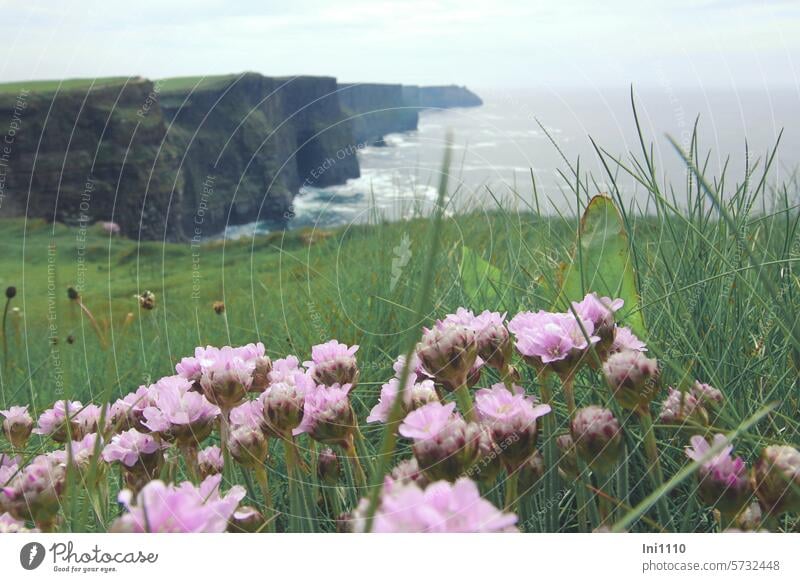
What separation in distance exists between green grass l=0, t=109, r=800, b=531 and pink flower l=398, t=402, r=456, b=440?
115 millimetres

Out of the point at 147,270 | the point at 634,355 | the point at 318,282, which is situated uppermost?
the point at 634,355

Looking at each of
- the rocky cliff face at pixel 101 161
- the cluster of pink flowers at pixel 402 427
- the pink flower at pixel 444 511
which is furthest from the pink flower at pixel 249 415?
the rocky cliff face at pixel 101 161

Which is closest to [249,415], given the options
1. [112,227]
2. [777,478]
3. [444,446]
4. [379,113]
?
[444,446]

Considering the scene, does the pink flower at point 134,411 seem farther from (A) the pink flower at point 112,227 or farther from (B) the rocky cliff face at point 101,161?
(B) the rocky cliff face at point 101,161

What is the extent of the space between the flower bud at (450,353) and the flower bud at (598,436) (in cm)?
11

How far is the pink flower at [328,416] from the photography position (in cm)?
66

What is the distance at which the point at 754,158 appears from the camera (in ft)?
3.76

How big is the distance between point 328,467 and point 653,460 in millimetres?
324

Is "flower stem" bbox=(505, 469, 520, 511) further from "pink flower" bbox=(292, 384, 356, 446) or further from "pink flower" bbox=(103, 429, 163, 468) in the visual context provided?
"pink flower" bbox=(103, 429, 163, 468)

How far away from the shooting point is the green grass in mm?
770

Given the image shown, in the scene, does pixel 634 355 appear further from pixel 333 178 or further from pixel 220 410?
pixel 333 178

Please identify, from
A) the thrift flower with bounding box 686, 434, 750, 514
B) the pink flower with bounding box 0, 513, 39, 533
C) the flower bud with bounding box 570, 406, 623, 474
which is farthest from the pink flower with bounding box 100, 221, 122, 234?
the thrift flower with bounding box 686, 434, 750, 514

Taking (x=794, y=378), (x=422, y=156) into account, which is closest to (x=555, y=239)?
(x=422, y=156)
